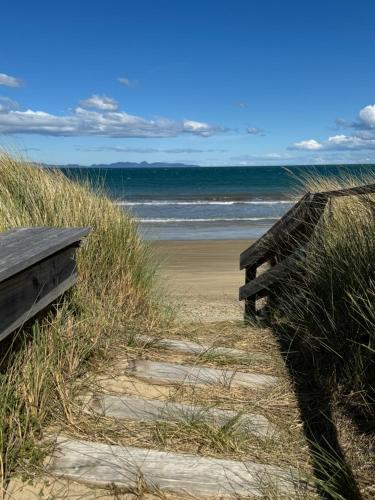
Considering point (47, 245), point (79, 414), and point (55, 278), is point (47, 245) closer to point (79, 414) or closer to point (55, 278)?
point (55, 278)

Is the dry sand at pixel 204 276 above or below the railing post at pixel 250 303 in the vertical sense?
below

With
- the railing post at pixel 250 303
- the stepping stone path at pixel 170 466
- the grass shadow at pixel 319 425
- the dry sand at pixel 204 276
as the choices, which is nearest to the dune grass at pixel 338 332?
the grass shadow at pixel 319 425

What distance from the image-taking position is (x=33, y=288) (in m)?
3.08

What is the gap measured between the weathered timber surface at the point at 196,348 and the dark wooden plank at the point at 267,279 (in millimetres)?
969

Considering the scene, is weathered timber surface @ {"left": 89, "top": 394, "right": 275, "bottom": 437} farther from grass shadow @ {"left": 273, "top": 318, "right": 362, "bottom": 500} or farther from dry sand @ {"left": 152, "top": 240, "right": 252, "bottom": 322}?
dry sand @ {"left": 152, "top": 240, "right": 252, "bottom": 322}

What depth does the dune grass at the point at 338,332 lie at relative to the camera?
2857 mm

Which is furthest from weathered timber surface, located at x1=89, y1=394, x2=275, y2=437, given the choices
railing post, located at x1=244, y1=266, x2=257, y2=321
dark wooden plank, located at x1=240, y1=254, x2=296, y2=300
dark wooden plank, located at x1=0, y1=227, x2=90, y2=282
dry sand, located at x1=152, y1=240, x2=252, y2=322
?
dry sand, located at x1=152, y1=240, x2=252, y2=322

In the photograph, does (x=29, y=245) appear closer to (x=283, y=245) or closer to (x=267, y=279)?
(x=267, y=279)

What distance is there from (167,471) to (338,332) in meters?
1.56

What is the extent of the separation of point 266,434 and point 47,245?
1.57m

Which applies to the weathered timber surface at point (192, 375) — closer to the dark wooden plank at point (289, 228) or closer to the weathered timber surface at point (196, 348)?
the weathered timber surface at point (196, 348)

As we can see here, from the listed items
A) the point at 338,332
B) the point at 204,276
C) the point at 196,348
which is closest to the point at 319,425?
the point at 338,332

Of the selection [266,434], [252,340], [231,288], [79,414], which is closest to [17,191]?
[252,340]

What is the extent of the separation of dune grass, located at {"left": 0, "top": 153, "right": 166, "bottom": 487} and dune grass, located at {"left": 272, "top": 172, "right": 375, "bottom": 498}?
128 centimetres
